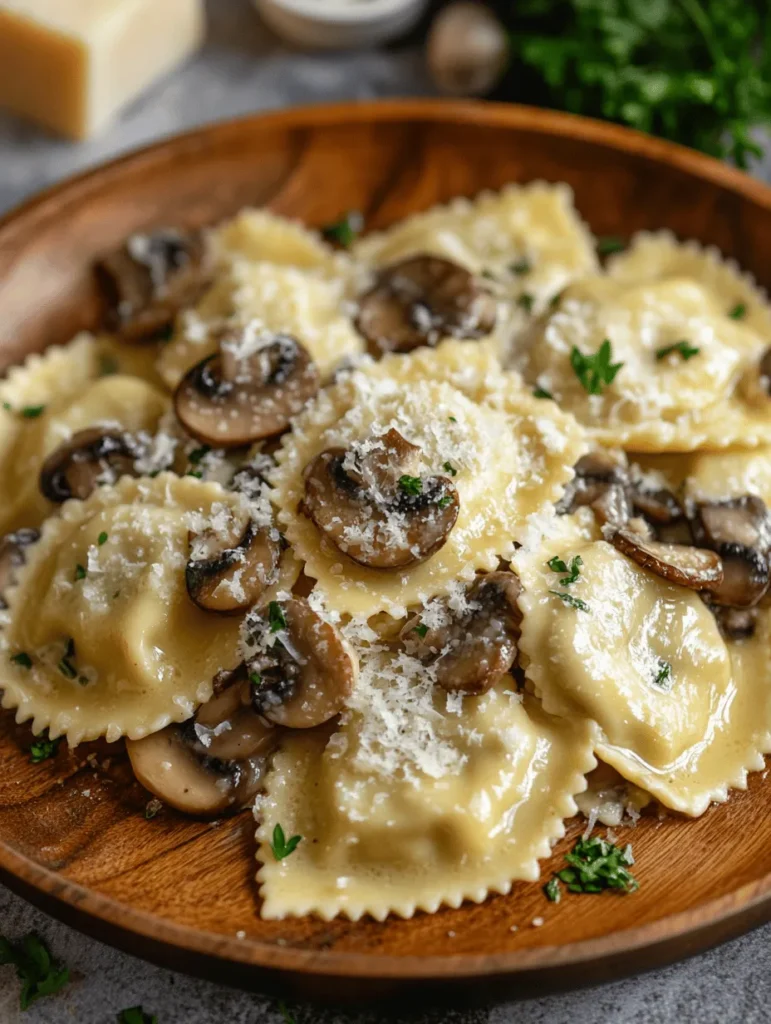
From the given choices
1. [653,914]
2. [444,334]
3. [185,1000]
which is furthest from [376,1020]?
[444,334]

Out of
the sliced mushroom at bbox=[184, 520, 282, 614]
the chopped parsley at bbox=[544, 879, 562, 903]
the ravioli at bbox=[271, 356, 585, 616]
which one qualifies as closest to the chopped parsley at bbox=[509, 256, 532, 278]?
the ravioli at bbox=[271, 356, 585, 616]

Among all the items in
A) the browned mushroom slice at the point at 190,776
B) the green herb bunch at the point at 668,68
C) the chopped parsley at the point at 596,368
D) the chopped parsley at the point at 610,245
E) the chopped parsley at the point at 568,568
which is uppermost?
the green herb bunch at the point at 668,68

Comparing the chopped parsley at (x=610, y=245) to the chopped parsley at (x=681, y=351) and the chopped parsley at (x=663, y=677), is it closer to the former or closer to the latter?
the chopped parsley at (x=681, y=351)

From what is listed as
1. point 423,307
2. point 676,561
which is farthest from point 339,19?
point 676,561

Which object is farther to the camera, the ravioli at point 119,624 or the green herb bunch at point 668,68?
the green herb bunch at point 668,68

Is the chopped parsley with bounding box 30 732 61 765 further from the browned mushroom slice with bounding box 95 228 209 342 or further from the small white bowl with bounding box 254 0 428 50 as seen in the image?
the small white bowl with bounding box 254 0 428 50

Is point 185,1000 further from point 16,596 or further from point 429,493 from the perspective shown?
point 429,493

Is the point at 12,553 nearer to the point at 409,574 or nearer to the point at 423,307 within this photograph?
the point at 409,574

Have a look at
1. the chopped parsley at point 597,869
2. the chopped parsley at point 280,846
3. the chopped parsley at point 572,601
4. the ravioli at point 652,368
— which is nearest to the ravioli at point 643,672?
the chopped parsley at point 572,601
